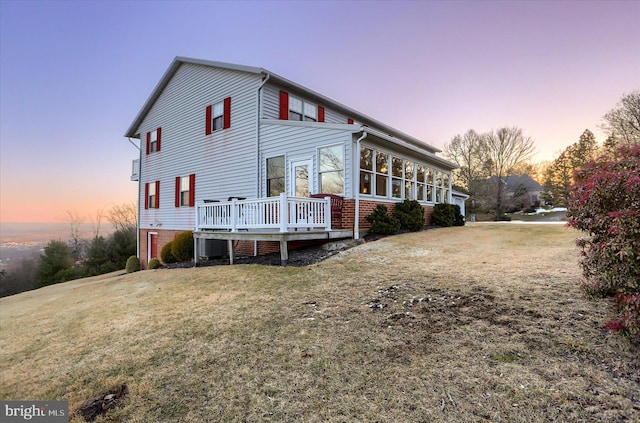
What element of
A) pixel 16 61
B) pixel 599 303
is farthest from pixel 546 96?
pixel 16 61

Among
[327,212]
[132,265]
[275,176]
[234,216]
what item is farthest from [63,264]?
[327,212]

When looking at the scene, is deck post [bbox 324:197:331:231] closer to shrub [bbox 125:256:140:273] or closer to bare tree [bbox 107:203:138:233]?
shrub [bbox 125:256:140:273]

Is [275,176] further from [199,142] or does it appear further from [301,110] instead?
[199,142]

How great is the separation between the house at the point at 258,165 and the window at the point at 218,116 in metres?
0.05

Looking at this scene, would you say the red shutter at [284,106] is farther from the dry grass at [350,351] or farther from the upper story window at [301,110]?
the dry grass at [350,351]

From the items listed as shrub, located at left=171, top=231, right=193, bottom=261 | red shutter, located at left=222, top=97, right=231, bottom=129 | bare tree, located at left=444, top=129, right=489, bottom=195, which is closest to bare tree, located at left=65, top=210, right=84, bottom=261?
shrub, located at left=171, top=231, right=193, bottom=261

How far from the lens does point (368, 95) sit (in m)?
18.3

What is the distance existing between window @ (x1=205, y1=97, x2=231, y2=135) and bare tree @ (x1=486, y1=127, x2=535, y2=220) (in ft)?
91.0

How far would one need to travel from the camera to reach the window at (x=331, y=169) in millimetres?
9555

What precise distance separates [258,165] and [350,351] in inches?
379

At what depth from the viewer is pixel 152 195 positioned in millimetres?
17594

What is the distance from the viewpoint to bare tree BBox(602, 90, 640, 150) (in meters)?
23.5

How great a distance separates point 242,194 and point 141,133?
10.4 metres

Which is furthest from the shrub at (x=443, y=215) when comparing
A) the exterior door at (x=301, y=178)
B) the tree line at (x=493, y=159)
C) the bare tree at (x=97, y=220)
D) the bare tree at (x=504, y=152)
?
the bare tree at (x=97, y=220)
